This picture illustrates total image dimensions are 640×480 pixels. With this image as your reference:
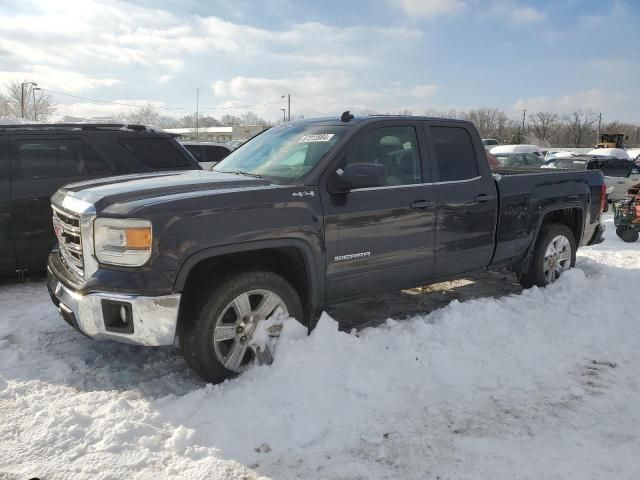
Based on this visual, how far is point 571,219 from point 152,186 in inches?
196

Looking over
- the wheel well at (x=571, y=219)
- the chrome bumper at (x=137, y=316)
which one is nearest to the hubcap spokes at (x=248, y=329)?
the chrome bumper at (x=137, y=316)

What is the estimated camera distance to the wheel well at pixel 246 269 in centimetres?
346

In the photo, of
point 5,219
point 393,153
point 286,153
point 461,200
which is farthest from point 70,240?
point 461,200

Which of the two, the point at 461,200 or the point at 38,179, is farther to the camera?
the point at 38,179

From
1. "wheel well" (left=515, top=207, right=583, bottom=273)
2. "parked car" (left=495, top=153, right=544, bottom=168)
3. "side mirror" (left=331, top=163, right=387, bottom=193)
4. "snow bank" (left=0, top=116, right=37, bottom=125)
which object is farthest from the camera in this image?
"parked car" (left=495, top=153, right=544, bottom=168)

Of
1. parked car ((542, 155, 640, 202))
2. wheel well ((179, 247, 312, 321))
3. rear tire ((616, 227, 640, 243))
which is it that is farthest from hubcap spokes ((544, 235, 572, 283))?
parked car ((542, 155, 640, 202))

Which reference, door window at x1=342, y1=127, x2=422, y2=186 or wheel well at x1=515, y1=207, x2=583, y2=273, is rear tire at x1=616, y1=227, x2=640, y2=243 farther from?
door window at x1=342, y1=127, x2=422, y2=186

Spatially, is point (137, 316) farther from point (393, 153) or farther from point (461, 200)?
point (461, 200)

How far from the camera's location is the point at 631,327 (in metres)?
4.80

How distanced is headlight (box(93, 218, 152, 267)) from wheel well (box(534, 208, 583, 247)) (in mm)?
4740

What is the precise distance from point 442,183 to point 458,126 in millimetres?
757

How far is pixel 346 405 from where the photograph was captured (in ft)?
10.8

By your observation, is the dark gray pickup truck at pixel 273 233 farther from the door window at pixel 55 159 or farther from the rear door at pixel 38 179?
the door window at pixel 55 159

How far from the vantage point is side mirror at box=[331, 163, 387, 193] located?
147 inches
